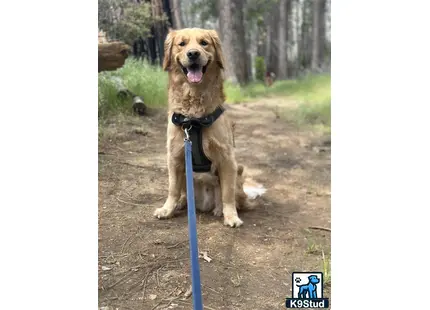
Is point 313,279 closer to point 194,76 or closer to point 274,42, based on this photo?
point 194,76

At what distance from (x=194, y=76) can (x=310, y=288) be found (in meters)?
1.12

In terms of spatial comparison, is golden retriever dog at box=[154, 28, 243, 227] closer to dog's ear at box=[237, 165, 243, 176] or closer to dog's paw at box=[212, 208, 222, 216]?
dog's paw at box=[212, 208, 222, 216]

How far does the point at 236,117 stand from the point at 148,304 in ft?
4.06

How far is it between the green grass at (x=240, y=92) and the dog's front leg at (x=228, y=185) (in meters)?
0.37

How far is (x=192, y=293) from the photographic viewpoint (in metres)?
1.66

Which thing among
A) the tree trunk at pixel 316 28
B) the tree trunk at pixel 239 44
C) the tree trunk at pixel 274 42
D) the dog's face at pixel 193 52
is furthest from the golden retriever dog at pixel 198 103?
the tree trunk at pixel 316 28

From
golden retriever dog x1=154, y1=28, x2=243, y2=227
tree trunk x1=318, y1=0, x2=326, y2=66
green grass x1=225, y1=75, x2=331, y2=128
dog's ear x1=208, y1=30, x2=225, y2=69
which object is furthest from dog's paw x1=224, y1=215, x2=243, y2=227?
tree trunk x1=318, y1=0, x2=326, y2=66

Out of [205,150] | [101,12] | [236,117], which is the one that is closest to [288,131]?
[236,117]

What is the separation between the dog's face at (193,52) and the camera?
2125 mm

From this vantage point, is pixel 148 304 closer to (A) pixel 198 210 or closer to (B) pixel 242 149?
(A) pixel 198 210

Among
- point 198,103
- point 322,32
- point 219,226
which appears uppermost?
point 322,32

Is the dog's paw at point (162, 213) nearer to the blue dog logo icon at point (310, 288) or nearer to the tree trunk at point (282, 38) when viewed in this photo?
the blue dog logo icon at point (310, 288)

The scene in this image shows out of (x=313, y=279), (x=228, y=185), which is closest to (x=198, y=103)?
(x=228, y=185)

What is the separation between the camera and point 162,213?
86.4 inches
